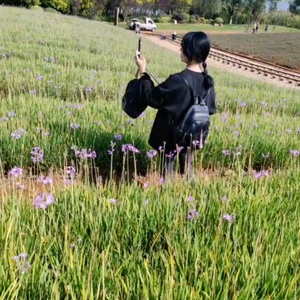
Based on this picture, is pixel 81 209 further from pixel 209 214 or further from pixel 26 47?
pixel 26 47

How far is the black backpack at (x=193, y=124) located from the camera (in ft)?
10.2

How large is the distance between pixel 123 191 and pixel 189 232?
2.16 ft

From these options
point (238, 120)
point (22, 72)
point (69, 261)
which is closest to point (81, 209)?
point (69, 261)

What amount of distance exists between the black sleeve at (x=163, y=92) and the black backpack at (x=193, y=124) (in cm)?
7

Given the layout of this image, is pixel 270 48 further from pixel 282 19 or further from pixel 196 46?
pixel 282 19

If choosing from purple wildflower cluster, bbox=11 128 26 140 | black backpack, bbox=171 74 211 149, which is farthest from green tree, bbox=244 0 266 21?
black backpack, bbox=171 74 211 149

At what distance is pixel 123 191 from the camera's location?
9.16 feet

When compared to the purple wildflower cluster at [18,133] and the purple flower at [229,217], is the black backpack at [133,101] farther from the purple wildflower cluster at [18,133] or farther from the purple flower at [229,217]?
the purple flower at [229,217]

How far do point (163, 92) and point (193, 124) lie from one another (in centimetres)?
33

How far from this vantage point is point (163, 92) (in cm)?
314

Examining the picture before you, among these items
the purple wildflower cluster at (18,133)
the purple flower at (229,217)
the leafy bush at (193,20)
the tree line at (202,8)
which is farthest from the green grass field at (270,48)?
the tree line at (202,8)

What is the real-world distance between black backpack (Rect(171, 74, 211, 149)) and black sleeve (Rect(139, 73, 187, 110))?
0.22ft

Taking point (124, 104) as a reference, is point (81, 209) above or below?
below

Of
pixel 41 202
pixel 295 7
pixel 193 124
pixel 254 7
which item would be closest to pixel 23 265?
pixel 41 202
